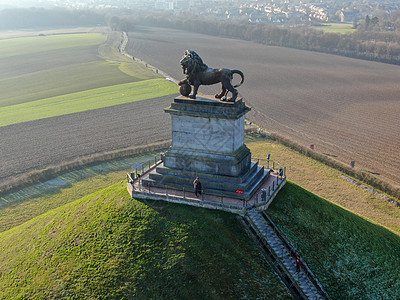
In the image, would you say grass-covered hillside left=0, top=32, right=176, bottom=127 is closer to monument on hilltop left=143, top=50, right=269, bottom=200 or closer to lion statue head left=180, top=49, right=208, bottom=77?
monument on hilltop left=143, top=50, right=269, bottom=200

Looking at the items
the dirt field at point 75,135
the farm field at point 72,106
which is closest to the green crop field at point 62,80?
the farm field at point 72,106

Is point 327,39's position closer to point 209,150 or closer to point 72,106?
point 72,106

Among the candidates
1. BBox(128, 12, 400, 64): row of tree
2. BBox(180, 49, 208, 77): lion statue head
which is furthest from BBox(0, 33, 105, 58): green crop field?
BBox(180, 49, 208, 77): lion statue head

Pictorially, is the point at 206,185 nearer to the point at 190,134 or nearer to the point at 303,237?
the point at 190,134

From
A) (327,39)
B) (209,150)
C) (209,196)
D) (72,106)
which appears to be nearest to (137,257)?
(209,196)

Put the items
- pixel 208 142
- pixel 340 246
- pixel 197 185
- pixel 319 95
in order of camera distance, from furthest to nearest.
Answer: pixel 319 95 < pixel 208 142 < pixel 197 185 < pixel 340 246

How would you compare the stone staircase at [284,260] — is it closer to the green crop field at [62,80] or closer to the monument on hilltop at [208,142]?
the monument on hilltop at [208,142]
